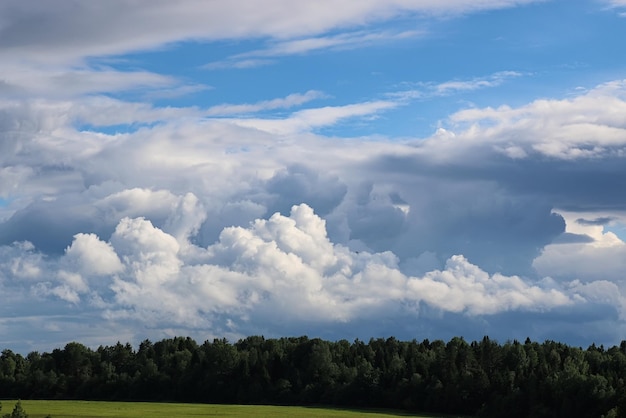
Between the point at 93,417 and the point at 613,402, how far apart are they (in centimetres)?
10296

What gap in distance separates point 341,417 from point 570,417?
153 ft

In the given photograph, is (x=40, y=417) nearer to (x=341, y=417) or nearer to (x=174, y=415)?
(x=174, y=415)

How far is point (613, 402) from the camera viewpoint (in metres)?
193

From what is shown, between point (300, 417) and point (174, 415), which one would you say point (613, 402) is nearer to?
point (300, 417)

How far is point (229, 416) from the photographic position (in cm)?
19812

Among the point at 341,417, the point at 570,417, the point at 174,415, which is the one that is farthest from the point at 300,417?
the point at 570,417

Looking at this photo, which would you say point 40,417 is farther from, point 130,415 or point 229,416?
point 229,416

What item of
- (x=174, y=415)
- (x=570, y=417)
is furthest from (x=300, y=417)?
(x=570, y=417)

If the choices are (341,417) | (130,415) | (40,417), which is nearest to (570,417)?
(341,417)

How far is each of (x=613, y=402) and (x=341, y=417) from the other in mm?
54356

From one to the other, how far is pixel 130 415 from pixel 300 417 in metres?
34.4

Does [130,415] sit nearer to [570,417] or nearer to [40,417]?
[40,417]

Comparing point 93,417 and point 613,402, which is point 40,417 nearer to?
point 93,417

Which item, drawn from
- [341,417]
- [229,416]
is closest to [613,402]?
[341,417]
